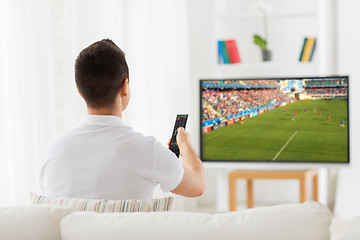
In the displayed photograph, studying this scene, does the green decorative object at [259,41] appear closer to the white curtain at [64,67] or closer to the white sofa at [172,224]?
the white curtain at [64,67]

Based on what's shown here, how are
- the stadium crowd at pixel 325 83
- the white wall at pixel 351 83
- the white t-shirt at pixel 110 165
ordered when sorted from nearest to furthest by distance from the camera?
the white t-shirt at pixel 110 165 < the stadium crowd at pixel 325 83 < the white wall at pixel 351 83

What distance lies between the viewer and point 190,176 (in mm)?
1602

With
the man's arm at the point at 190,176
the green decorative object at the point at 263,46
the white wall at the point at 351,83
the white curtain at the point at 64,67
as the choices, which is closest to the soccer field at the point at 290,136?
the white wall at the point at 351,83

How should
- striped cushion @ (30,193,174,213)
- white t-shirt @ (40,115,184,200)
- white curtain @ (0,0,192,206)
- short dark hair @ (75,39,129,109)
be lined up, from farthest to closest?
white curtain @ (0,0,192,206), short dark hair @ (75,39,129,109), white t-shirt @ (40,115,184,200), striped cushion @ (30,193,174,213)

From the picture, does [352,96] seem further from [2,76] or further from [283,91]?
[2,76]

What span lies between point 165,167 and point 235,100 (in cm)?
196

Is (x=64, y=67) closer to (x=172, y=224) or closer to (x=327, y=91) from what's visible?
(x=327, y=91)

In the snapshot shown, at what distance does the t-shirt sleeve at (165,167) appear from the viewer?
1478 mm

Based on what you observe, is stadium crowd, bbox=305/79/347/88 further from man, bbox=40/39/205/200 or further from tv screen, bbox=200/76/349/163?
man, bbox=40/39/205/200

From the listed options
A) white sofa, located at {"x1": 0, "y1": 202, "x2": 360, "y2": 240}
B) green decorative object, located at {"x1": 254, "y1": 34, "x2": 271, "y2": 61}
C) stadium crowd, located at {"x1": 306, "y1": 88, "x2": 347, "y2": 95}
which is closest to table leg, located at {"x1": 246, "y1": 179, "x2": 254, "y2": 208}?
stadium crowd, located at {"x1": 306, "y1": 88, "x2": 347, "y2": 95}

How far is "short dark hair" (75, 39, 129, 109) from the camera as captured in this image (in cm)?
157

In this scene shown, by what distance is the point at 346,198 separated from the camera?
4.07m

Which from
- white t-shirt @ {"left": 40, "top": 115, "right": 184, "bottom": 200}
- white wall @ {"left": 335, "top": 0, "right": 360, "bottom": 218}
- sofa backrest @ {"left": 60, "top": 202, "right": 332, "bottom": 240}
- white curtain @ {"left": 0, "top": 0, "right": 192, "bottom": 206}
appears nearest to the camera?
sofa backrest @ {"left": 60, "top": 202, "right": 332, "bottom": 240}

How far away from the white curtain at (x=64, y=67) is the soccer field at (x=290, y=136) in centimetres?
94
